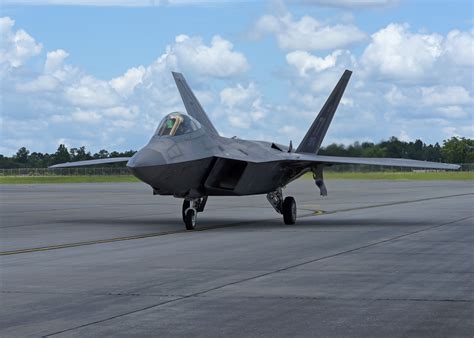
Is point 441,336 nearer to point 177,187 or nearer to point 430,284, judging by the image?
point 430,284

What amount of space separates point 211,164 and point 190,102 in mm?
7597

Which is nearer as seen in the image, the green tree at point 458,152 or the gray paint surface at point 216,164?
the gray paint surface at point 216,164

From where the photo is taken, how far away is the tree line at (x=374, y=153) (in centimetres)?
4154

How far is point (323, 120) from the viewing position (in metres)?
28.2

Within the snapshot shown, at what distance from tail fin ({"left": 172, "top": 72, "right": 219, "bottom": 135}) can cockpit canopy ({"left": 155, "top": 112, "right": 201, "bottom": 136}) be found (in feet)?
19.6

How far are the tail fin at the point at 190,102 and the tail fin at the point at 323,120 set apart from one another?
314 cm

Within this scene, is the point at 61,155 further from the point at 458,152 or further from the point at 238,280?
the point at 238,280

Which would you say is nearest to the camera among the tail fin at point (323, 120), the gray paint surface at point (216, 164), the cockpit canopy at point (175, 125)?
the gray paint surface at point (216, 164)

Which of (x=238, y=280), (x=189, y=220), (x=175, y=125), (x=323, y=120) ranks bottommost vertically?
(x=238, y=280)

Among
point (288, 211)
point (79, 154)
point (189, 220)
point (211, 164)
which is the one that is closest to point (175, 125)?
point (211, 164)

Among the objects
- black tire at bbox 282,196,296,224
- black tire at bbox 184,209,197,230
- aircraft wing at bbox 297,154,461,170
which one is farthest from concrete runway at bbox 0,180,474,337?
aircraft wing at bbox 297,154,461,170

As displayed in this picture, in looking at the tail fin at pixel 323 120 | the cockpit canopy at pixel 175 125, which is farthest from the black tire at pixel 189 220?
the tail fin at pixel 323 120

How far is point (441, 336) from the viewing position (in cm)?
782

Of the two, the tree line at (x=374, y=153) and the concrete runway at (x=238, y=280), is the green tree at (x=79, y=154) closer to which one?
the tree line at (x=374, y=153)
